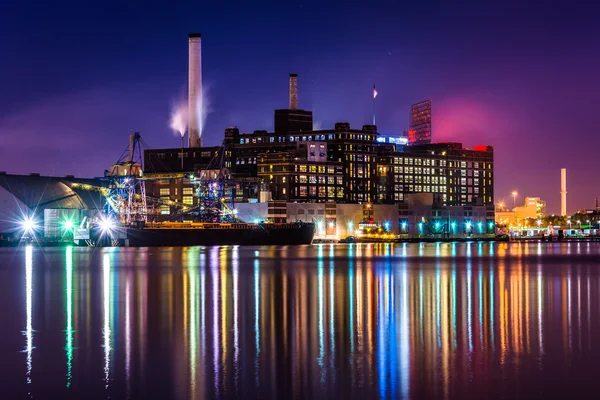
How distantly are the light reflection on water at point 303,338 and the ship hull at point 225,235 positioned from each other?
3623 inches

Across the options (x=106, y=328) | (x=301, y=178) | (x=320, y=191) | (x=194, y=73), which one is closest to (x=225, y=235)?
(x=301, y=178)

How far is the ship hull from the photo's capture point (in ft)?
458

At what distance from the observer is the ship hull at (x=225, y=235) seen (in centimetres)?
13950

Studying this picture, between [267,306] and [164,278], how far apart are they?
19.0m

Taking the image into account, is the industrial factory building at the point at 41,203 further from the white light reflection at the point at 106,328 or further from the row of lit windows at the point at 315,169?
the white light reflection at the point at 106,328

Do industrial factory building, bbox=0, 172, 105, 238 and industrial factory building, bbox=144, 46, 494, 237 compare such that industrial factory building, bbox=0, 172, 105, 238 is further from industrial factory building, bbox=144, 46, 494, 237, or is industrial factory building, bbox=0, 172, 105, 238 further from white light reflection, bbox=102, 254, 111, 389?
white light reflection, bbox=102, 254, 111, 389

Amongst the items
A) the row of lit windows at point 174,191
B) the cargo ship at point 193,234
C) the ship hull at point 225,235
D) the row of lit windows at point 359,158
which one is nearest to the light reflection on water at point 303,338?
the ship hull at point 225,235

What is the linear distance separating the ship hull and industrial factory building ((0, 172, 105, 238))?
Answer: 17815 mm

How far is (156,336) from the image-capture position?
2638 centimetres

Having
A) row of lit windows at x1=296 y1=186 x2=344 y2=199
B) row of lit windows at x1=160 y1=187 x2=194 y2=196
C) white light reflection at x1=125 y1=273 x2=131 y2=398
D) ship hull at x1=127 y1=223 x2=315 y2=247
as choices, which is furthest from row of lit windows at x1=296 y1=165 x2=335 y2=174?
white light reflection at x1=125 y1=273 x2=131 y2=398

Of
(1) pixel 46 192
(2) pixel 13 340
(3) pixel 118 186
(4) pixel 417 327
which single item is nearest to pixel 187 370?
(2) pixel 13 340

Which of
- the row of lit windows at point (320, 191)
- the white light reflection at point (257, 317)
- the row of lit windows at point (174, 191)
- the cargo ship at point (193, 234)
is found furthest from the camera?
the row of lit windows at point (174, 191)

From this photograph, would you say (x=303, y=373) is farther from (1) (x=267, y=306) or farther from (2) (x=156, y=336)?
(1) (x=267, y=306)

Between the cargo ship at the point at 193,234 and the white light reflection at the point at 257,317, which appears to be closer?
the white light reflection at the point at 257,317
